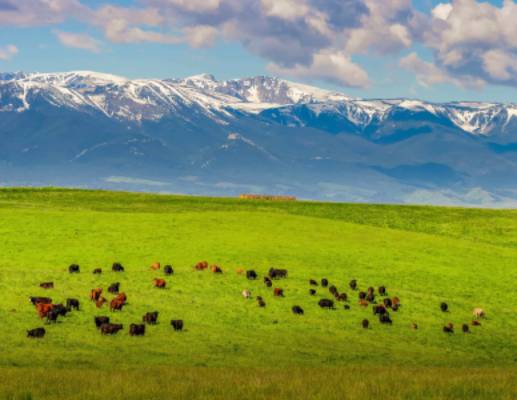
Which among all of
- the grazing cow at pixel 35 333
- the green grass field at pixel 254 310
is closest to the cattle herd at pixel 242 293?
the grazing cow at pixel 35 333

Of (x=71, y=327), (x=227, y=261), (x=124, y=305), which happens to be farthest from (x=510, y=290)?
(x=71, y=327)

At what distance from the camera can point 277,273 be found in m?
51.8

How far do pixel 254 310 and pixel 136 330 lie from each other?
8846 millimetres

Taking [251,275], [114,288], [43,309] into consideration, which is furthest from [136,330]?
[251,275]

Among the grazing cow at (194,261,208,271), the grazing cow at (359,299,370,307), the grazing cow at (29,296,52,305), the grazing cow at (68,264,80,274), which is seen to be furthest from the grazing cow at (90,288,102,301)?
the grazing cow at (359,299,370,307)

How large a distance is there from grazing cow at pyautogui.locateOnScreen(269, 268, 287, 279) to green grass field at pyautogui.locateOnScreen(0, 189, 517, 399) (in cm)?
88

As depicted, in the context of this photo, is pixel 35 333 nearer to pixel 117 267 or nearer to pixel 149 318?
pixel 149 318

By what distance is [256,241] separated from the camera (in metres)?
65.6

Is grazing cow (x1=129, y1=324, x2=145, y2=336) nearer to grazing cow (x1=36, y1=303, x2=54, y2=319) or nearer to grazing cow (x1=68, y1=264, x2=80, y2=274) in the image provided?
grazing cow (x1=36, y1=303, x2=54, y2=319)

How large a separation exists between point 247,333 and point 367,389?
15.9m

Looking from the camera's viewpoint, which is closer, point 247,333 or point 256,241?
point 247,333

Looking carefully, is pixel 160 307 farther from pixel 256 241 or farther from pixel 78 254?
pixel 256 241

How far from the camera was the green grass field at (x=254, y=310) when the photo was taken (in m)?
24.7

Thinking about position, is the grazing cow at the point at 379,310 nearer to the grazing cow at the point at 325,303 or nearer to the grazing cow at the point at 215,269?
the grazing cow at the point at 325,303
